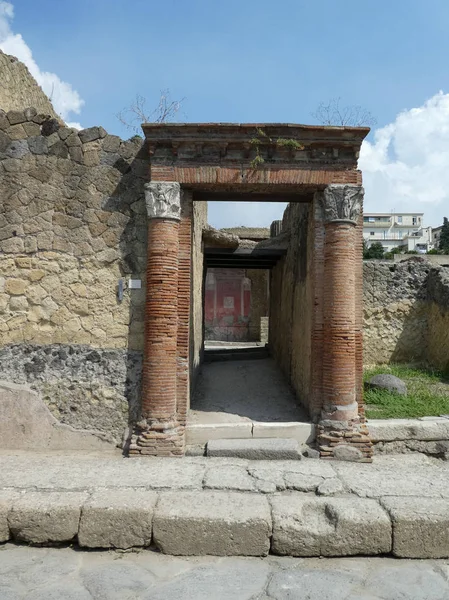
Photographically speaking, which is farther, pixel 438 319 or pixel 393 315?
pixel 393 315

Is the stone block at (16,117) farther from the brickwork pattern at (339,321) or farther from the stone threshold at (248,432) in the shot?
the stone threshold at (248,432)

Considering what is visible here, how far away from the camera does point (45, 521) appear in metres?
3.47

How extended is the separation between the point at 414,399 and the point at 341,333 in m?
2.19

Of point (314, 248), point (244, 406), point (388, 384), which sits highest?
point (314, 248)

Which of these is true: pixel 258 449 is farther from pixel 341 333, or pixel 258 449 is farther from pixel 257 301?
pixel 257 301

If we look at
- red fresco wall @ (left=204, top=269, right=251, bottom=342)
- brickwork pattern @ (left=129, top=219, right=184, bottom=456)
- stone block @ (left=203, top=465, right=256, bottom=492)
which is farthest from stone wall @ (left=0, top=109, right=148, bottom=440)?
red fresco wall @ (left=204, top=269, right=251, bottom=342)

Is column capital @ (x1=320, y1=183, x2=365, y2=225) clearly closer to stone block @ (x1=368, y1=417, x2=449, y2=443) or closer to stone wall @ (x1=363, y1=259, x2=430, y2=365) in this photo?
stone block @ (x1=368, y1=417, x2=449, y2=443)

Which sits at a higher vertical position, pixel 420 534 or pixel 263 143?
pixel 263 143

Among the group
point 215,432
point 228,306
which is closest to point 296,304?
point 215,432

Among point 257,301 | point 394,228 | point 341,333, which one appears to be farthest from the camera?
point 394,228

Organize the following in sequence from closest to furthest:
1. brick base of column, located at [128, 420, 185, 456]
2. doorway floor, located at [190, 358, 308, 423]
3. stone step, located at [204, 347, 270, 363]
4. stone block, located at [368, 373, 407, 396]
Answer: brick base of column, located at [128, 420, 185, 456], doorway floor, located at [190, 358, 308, 423], stone block, located at [368, 373, 407, 396], stone step, located at [204, 347, 270, 363]

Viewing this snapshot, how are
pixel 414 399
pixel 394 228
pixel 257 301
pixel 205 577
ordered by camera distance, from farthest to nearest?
pixel 394 228, pixel 257 301, pixel 414 399, pixel 205 577

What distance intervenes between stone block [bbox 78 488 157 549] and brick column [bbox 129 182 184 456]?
1494mm

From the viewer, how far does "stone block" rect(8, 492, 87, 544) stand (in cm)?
348
